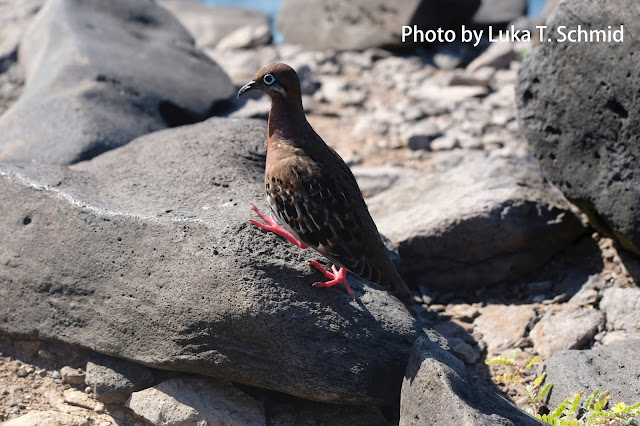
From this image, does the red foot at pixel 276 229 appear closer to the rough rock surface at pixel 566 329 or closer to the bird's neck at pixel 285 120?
the bird's neck at pixel 285 120

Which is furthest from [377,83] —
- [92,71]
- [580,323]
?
[580,323]

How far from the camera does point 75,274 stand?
4.81 metres

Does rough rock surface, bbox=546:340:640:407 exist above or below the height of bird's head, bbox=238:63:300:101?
below

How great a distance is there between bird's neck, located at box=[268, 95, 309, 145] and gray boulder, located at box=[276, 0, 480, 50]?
21.2 feet

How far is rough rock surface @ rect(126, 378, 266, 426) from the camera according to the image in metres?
4.41

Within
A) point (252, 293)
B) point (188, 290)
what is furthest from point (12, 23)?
point (252, 293)

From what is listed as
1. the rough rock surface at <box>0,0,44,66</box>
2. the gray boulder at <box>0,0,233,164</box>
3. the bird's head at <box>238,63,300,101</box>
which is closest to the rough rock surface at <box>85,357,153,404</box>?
the bird's head at <box>238,63,300,101</box>

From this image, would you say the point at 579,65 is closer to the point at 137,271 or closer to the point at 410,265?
the point at 410,265

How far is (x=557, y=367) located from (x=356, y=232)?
1.65m

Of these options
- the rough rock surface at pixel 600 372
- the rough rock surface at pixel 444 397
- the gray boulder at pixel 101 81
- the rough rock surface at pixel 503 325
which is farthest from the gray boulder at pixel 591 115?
the gray boulder at pixel 101 81

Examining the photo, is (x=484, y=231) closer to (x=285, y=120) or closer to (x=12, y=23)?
(x=285, y=120)

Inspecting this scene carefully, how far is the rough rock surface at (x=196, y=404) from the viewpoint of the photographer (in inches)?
173

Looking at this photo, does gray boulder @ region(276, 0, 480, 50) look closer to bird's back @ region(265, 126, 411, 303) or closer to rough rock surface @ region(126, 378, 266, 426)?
bird's back @ region(265, 126, 411, 303)

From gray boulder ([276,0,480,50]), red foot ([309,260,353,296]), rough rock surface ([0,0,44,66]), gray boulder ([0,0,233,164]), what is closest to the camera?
red foot ([309,260,353,296])
